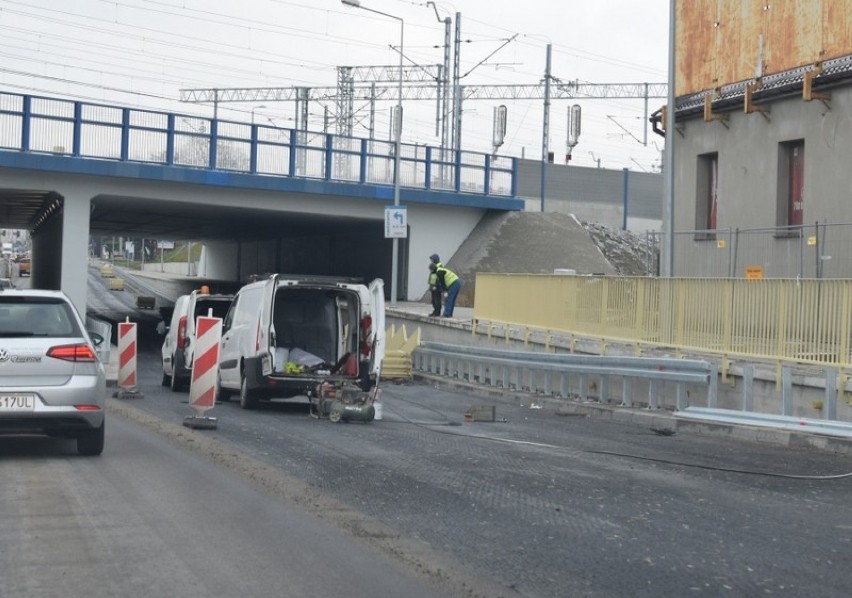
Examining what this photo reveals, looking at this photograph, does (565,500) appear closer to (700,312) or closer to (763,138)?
(700,312)

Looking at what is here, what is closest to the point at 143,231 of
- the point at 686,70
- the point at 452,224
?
the point at 452,224

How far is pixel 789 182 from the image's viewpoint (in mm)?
25016

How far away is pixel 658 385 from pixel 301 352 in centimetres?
534

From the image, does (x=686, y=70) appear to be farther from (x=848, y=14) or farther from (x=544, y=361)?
(x=544, y=361)

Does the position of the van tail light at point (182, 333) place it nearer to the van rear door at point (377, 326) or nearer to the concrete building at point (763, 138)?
the van rear door at point (377, 326)

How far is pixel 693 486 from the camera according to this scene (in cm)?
999

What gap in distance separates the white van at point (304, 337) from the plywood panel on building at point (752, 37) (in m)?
12.0

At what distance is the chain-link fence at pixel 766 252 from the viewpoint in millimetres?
22297

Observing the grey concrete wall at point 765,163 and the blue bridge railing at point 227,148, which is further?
the blue bridge railing at point 227,148

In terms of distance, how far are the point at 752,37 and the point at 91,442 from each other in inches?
770

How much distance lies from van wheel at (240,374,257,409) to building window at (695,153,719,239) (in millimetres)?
14215

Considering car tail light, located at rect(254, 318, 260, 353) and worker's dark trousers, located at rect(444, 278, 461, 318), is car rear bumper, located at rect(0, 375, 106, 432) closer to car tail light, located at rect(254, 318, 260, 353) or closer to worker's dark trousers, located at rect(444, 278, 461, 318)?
car tail light, located at rect(254, 318, 260, 353)

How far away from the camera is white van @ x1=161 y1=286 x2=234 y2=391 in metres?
21.4

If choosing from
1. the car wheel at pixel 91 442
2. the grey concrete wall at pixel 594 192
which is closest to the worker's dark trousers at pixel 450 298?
the car wheel at pixel 91 442
